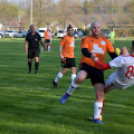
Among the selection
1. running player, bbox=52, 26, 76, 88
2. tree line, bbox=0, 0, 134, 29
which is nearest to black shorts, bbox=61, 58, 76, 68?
running player, bbox=52, 26, 76, 88

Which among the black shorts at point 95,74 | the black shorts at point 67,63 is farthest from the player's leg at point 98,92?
the black shorts at point 67,63

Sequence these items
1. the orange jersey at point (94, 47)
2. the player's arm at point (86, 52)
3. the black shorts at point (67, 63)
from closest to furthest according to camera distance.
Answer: the player's arm at point (86, 52) < the orange jersey at point (94, 47) < the black shorts at point (67, 63)

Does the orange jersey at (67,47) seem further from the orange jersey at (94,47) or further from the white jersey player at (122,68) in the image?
the white jersey player at (122,68)

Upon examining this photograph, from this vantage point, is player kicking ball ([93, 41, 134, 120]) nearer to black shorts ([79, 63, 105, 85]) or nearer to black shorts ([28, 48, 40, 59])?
black shorts ([79, 63, 105, 85])

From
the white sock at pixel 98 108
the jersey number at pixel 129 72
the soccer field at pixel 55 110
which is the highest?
the jersey number at pixel 129 72

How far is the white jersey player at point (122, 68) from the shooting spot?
5250 mm

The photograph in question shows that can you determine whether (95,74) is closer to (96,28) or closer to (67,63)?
Result: (96,28)

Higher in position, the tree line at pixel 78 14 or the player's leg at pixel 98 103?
the tree line at pixel 78 14

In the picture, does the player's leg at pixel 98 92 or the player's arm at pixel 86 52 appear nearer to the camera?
the player's arm at pixel 86 52

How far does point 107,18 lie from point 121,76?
90.9m

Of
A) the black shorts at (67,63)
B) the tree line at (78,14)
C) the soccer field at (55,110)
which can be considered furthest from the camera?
the tree line at (78,14)

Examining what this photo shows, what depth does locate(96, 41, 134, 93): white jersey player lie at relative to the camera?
525 centimetres

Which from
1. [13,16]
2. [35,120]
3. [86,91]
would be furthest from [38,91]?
[13,16]

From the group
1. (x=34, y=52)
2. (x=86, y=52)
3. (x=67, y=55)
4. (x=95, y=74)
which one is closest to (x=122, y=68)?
(x=95, y=74)
